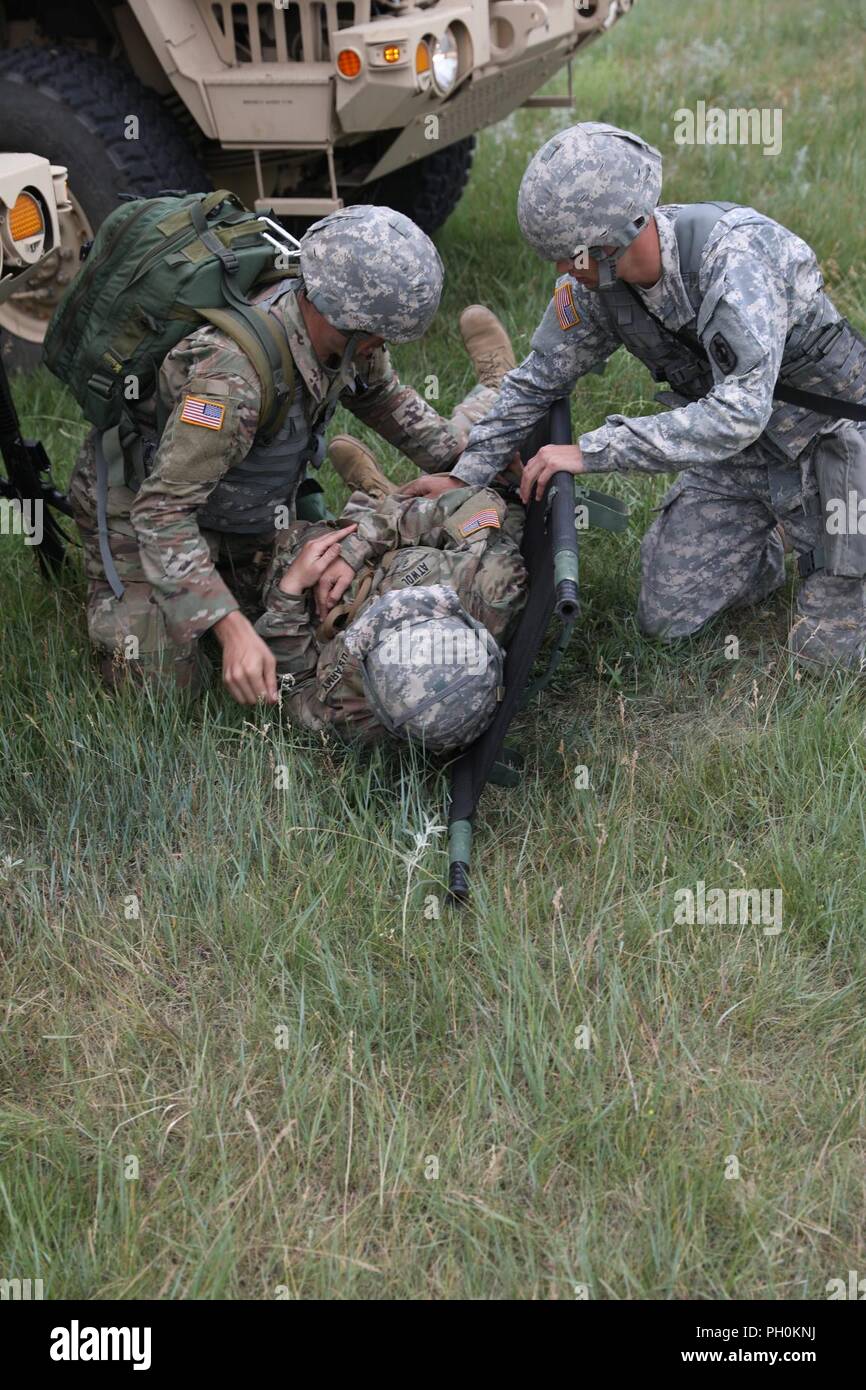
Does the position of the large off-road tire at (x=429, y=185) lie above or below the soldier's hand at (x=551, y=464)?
above

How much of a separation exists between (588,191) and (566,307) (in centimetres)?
49

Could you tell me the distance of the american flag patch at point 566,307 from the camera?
11.8 ft

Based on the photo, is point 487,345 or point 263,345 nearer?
point 263,345

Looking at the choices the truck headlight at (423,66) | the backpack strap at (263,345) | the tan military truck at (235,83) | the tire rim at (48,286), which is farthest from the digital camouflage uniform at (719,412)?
the tire rim at (48,286)

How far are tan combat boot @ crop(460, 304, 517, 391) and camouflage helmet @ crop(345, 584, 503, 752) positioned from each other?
4.06 ft

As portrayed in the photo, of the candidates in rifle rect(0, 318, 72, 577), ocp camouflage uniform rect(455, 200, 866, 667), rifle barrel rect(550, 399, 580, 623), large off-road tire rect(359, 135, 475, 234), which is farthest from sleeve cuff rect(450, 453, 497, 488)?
large off-road tire rect(359, 135, 475, 234)

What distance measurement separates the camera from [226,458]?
10.8 feet

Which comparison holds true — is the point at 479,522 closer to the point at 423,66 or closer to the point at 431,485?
the point at 431,485

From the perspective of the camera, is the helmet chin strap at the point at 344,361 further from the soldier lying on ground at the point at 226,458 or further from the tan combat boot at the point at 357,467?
the tan combat boot at the point at 357,467

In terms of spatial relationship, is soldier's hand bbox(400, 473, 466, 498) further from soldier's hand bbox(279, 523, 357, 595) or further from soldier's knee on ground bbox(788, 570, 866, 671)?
soldier's knee on ground bbox(788, 570, 866, 671)

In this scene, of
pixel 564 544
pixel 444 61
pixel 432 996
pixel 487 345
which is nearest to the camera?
pixel 432 996

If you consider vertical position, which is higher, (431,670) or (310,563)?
(310,563)

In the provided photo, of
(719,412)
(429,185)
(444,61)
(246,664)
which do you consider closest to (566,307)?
(719,412)

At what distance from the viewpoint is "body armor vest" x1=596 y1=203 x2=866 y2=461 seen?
333 centimetres
